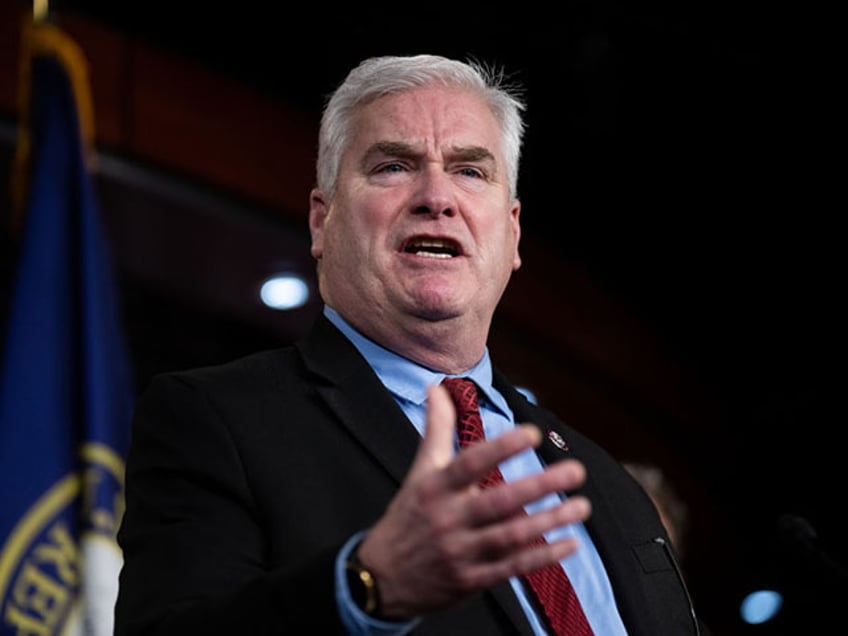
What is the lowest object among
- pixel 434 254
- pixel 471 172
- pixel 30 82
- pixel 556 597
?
pixel 556 597

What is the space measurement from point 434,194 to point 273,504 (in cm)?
60

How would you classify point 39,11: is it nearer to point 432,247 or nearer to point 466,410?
point 432,247

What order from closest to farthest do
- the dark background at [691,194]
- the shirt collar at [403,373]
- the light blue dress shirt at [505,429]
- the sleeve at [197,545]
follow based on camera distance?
the sleeve at [197,545], the light blue dress shirt at [505,429], the shirt collar at [403,373], the dark background at [691,194]

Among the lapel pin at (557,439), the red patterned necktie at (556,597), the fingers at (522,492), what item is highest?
the lapel pin at (557,439)

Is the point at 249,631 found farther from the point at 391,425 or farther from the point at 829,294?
the point at 829,294

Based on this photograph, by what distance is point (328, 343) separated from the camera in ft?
5.42

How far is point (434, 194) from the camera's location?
5.74ft

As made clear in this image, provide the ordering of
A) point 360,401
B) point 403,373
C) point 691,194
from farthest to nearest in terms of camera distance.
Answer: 1. point 691,194
2. point 403,373
3. point 360,401

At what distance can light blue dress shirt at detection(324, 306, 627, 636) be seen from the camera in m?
1.50

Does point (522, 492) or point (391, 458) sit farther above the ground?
point (391, 458)

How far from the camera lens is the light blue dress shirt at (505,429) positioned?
150 cm

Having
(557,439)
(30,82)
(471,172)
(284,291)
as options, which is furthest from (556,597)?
(284,291)

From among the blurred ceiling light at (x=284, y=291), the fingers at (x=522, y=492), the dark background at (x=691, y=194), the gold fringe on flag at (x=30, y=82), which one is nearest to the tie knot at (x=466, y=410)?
the fingers at (x=522, y=492)

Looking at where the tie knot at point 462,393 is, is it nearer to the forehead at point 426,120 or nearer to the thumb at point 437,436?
the forehead at point 426,120
